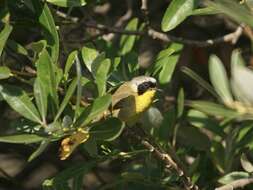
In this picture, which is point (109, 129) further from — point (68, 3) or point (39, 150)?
point (68, 3)

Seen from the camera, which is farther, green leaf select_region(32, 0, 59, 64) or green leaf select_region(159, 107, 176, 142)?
green leaf select_region(159, 107, 176, 142)

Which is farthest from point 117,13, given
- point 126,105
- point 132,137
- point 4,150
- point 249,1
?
point 249,1

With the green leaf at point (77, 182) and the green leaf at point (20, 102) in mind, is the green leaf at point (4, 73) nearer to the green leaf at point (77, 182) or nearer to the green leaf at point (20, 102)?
the green leaf at point (20, 102)

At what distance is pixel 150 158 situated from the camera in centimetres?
244

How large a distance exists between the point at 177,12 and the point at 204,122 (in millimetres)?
723

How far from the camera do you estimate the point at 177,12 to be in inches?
76.3

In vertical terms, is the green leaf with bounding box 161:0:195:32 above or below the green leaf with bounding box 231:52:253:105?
below

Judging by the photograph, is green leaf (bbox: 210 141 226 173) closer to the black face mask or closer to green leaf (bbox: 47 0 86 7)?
the black face mask

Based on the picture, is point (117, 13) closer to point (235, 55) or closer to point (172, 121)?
point (172, 121)

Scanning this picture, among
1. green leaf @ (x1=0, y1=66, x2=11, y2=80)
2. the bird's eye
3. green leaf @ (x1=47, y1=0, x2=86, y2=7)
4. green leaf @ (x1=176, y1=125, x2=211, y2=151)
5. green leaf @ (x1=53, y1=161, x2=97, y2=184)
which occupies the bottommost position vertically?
green leaf @ (x1=176, y1=125, x2=211, y2=151)

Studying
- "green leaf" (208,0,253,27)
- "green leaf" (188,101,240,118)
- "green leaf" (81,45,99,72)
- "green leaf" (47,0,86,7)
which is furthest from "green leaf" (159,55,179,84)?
"green leaf" (208,0,253,27)

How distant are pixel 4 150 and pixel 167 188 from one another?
Answer: 4.13 feet

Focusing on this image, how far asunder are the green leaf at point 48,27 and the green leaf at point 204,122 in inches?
29.9

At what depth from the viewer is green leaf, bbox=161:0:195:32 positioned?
1910mm
